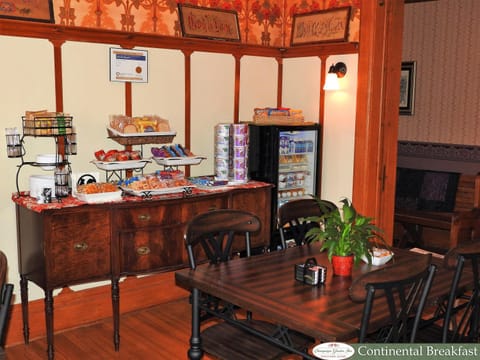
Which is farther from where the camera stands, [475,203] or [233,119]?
[475,203]

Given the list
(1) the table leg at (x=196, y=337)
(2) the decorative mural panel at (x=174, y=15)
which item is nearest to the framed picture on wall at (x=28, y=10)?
(2) the decorative mural panel at (x=174, y=15)

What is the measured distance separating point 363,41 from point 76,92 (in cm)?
225

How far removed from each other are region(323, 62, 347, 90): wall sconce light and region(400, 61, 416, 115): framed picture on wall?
277 cm

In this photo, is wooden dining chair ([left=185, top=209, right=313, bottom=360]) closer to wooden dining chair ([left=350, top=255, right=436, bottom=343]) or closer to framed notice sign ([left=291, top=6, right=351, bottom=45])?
wooden dining chair ([left=350, top=255, right=436, bottom=343])

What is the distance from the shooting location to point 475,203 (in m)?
6.44

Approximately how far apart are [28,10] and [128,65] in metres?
0.82

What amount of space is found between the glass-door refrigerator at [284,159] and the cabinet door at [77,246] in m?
1.59

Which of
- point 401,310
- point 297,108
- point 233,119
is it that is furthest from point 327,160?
point 401,310

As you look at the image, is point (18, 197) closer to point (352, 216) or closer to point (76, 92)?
point (76, 92)

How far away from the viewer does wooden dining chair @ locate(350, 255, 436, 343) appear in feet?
7.61

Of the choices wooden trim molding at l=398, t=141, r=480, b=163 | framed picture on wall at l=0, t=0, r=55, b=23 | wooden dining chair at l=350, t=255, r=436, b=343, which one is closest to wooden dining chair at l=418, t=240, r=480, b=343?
wooden dining chair at l=350, t=255, r=436, b=343

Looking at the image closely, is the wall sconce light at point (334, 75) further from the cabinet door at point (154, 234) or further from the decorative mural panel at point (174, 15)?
the cabinet door at point (154, 234)

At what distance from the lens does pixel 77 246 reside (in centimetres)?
392

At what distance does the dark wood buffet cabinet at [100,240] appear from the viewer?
383 centimetres
